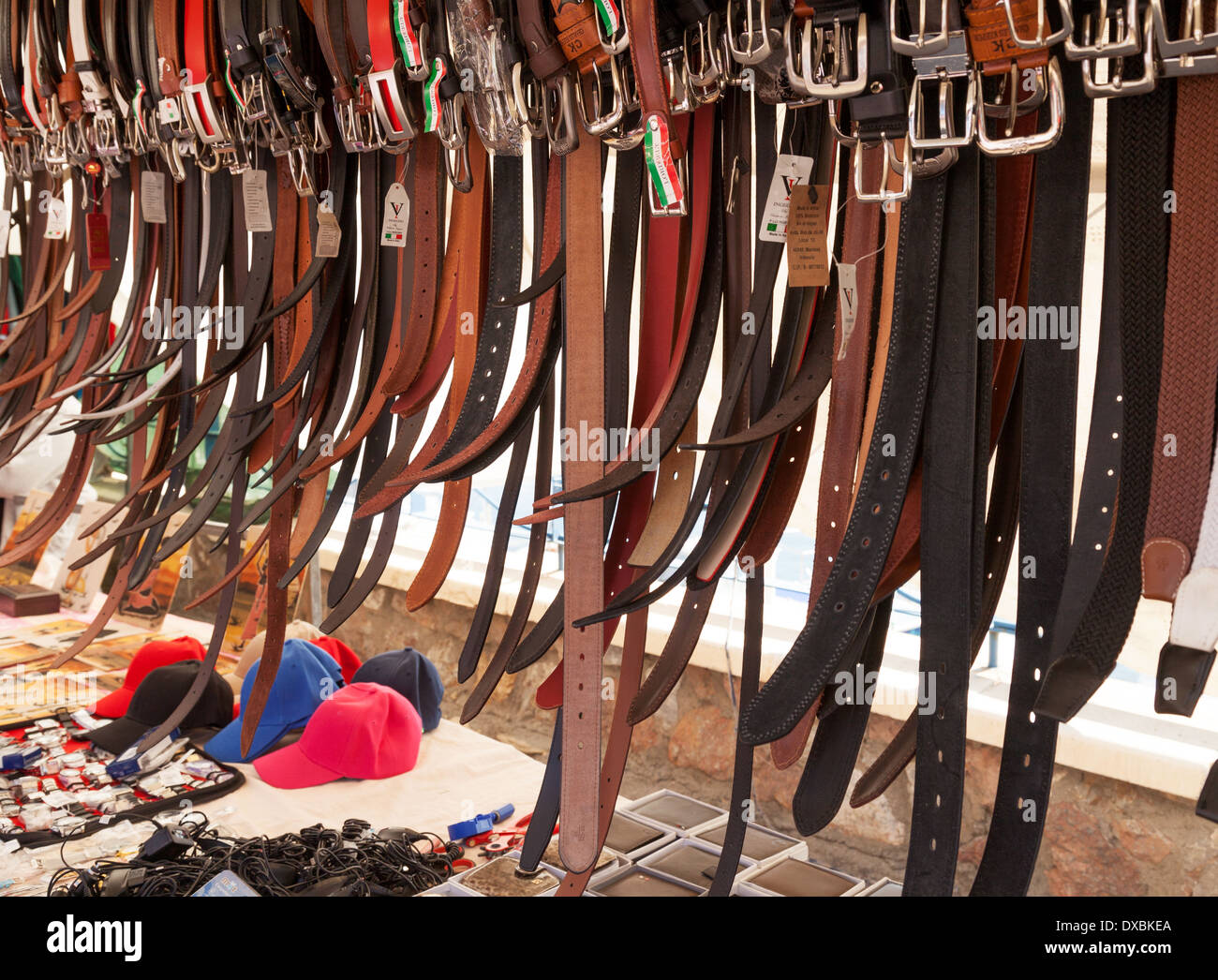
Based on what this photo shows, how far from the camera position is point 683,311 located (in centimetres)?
102

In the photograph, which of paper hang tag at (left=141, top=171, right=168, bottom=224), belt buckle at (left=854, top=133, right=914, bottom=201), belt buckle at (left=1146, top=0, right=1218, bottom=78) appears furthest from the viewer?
paper hang tag at (left=141, top=171, right=168, bottom=224)

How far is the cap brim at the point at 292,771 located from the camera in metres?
2.03

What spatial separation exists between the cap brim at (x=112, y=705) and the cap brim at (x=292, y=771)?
1.64 feet

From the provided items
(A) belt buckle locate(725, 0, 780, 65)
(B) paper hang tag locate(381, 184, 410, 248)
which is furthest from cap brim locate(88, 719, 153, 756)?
(A) belt buckle locate(725, 0, 780, 65)

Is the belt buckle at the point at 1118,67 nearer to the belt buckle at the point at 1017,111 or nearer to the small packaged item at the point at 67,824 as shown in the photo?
the belt buckle at the point at 1017,111

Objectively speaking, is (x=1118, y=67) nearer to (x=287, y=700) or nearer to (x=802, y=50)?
(x=802, y=50)

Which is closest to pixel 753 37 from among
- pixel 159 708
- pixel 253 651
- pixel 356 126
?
pixel 356 126

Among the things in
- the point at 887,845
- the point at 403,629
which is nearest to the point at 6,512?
the point at 403,629

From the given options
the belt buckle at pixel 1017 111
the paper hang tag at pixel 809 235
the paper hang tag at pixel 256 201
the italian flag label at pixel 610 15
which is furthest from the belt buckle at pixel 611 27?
the paper hang tag at pixel 256 201

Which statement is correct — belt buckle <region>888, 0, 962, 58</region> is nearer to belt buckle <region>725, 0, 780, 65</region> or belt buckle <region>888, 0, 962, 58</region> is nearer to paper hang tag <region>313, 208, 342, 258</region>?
belt buckle <region>725, 0, 780, 65</region>

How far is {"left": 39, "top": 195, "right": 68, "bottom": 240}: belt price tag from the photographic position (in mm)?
1878

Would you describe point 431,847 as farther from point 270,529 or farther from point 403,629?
point 403,629

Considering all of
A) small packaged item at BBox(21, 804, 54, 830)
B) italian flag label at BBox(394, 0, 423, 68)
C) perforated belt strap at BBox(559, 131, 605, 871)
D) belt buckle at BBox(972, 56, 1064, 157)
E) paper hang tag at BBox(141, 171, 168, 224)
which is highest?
italian flag label at BBox(394, 0, 423, 68)

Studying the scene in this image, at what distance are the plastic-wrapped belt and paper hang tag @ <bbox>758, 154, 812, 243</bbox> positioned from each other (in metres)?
0.27
